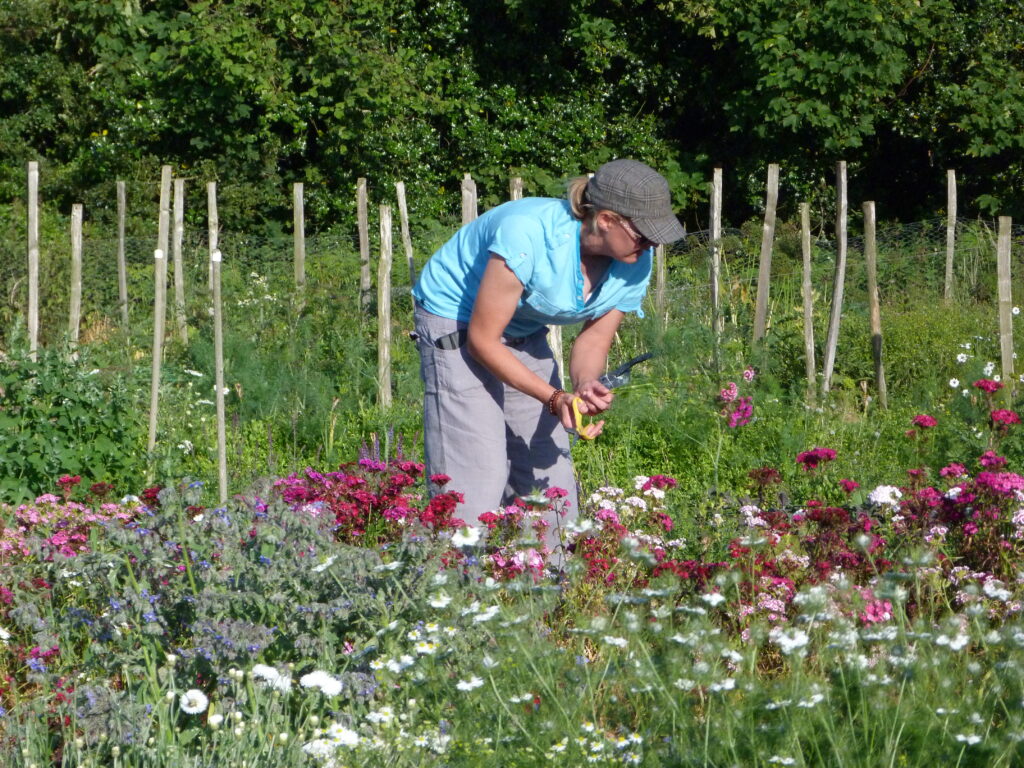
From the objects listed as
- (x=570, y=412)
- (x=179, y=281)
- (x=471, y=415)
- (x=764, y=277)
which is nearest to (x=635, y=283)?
(x=570, y=412)

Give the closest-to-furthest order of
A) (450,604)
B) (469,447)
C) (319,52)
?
(450,604), (469,447), (319,52)

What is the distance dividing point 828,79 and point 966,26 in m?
2.19

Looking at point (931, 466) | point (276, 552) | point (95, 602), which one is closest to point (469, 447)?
point (276, 552)

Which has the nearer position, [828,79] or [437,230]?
[437,230]

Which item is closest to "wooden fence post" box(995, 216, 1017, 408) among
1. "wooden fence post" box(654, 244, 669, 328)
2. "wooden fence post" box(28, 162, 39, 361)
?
"wooden fence post" box(654, 244, 669, 328)

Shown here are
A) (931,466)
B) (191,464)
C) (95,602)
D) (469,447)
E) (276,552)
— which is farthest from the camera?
(191,464)

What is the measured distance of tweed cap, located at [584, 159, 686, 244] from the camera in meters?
3.51

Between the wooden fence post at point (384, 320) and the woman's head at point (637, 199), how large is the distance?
4.22m

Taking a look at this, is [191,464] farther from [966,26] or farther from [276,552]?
[966,26]

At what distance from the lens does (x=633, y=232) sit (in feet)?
11.8

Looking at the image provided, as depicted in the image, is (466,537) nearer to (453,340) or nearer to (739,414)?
(453,340)

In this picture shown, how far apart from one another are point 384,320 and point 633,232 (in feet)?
15.1

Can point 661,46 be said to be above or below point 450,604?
above

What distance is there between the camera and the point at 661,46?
1738 centimetres
